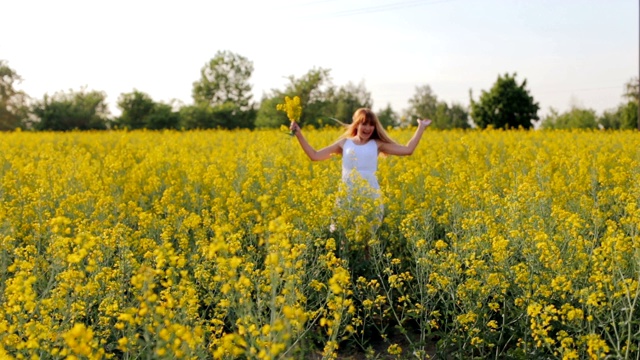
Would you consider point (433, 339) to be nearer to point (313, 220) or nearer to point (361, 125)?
point (313, 220)

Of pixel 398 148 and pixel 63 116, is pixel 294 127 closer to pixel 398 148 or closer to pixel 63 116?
pixel 398 148

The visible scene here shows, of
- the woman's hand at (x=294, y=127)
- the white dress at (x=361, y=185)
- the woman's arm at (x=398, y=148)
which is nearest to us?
the white dress at (x=361, y=185)

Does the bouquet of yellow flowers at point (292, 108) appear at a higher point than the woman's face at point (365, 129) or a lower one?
higher

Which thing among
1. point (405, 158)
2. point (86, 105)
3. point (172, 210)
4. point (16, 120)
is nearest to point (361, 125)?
point (172, 210)

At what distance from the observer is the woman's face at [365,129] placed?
19.0 feet

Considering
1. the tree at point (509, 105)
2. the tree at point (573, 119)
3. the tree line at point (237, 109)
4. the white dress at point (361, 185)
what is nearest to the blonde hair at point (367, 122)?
the white dress at point (361, 185)

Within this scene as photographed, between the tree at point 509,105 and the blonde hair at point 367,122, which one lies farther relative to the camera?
the tree at point 509,105

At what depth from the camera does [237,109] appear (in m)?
53.2

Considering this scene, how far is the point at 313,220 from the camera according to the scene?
201 inches

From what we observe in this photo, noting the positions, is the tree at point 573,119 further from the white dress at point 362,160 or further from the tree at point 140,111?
the white dress at point 362,160

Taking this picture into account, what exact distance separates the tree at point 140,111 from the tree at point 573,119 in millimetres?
33335

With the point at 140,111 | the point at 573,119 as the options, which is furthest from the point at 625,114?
the point at 140,111

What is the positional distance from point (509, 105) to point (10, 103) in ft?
121

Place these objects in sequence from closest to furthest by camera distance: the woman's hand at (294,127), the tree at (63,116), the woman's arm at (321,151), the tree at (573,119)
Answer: the woman's hand at (294,127) → the woman's arm at (321,151) → the tree at (63,116) → the tree at (573,119)
